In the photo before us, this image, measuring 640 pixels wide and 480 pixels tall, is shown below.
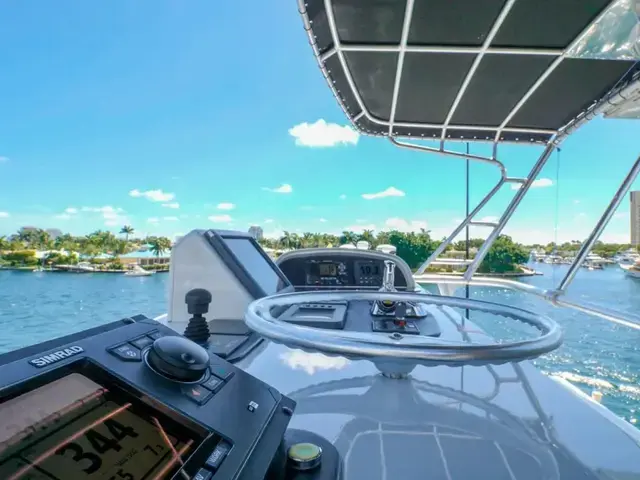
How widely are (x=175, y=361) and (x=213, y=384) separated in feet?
0.17

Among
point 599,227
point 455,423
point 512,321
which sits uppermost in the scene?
point 599,227

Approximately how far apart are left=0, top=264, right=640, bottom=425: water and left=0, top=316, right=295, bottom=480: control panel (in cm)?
7

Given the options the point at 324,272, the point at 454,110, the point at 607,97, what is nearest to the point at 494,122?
the point at 454,110

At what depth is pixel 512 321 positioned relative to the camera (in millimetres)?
1004

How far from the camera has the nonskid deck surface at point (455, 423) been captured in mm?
510

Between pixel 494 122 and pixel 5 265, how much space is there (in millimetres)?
18243

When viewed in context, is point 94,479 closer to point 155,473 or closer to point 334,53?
point 155,473

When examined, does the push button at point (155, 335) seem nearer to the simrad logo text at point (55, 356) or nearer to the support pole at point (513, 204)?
the simrad logo text at point (55, 356)

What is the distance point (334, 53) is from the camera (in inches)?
64.4

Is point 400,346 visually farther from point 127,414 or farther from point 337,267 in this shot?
point 337,267

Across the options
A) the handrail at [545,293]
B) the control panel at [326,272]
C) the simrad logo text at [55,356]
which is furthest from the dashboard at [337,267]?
the simrad logo text at [55,356]

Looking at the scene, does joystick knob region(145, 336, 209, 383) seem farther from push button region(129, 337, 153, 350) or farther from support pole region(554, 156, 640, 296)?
support pole region(554, 156, 640, 296)

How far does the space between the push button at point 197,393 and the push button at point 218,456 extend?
5 cm

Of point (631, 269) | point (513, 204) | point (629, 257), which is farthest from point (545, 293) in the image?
point (631, 269)
